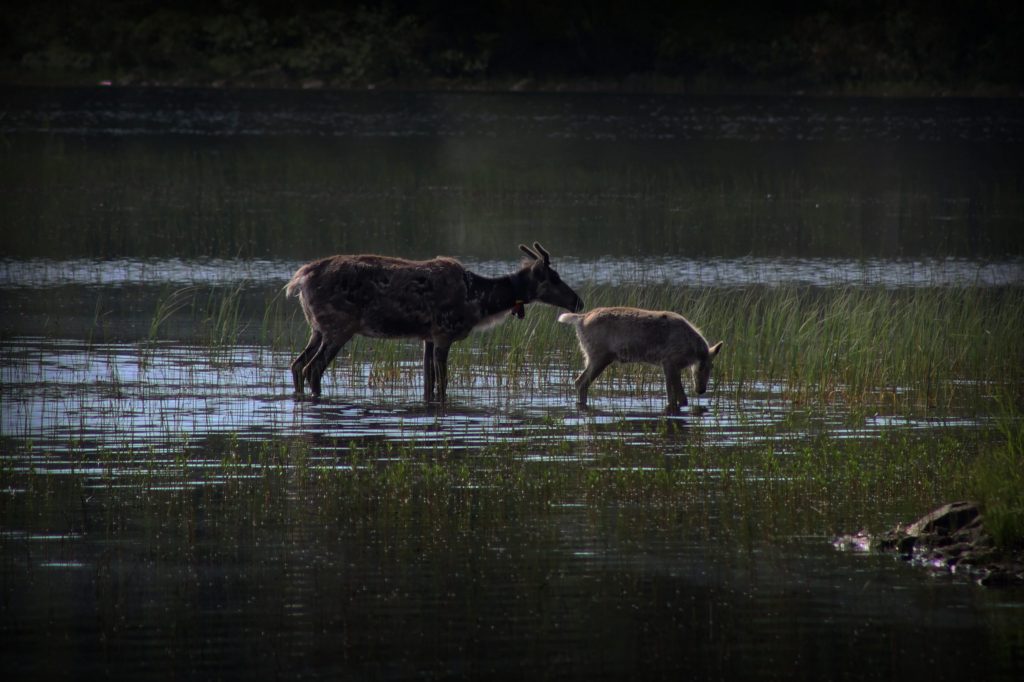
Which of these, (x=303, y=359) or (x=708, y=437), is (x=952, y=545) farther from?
(x=303, y=359)

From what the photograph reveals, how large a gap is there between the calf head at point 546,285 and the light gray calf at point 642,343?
1171 millimetres

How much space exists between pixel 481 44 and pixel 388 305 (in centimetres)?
7692

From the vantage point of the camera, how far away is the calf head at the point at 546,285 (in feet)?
59.6

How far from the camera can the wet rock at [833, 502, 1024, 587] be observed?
10883 mm

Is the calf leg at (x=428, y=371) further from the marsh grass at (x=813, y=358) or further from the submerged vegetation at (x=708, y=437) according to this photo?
the marsh grass at (x=813, y=358)

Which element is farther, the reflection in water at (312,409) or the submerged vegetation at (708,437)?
the reflection in water at (312,409)

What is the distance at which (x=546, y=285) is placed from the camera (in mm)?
18234

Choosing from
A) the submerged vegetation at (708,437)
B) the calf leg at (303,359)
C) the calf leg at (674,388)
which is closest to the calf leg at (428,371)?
the submerged vegetation at (708,437)

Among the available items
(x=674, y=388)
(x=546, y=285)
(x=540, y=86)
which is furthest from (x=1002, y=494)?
(x=540, y=86)

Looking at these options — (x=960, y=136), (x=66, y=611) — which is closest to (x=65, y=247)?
(x=66, y=611)

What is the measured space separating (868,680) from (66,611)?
4231 millimetres

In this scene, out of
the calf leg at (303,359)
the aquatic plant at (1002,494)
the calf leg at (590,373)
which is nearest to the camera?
the aquatic plant at (1002,494)

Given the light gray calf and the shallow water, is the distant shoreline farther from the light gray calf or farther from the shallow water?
the light gray calf

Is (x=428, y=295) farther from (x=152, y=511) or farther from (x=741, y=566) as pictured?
(x=741, y=566)
